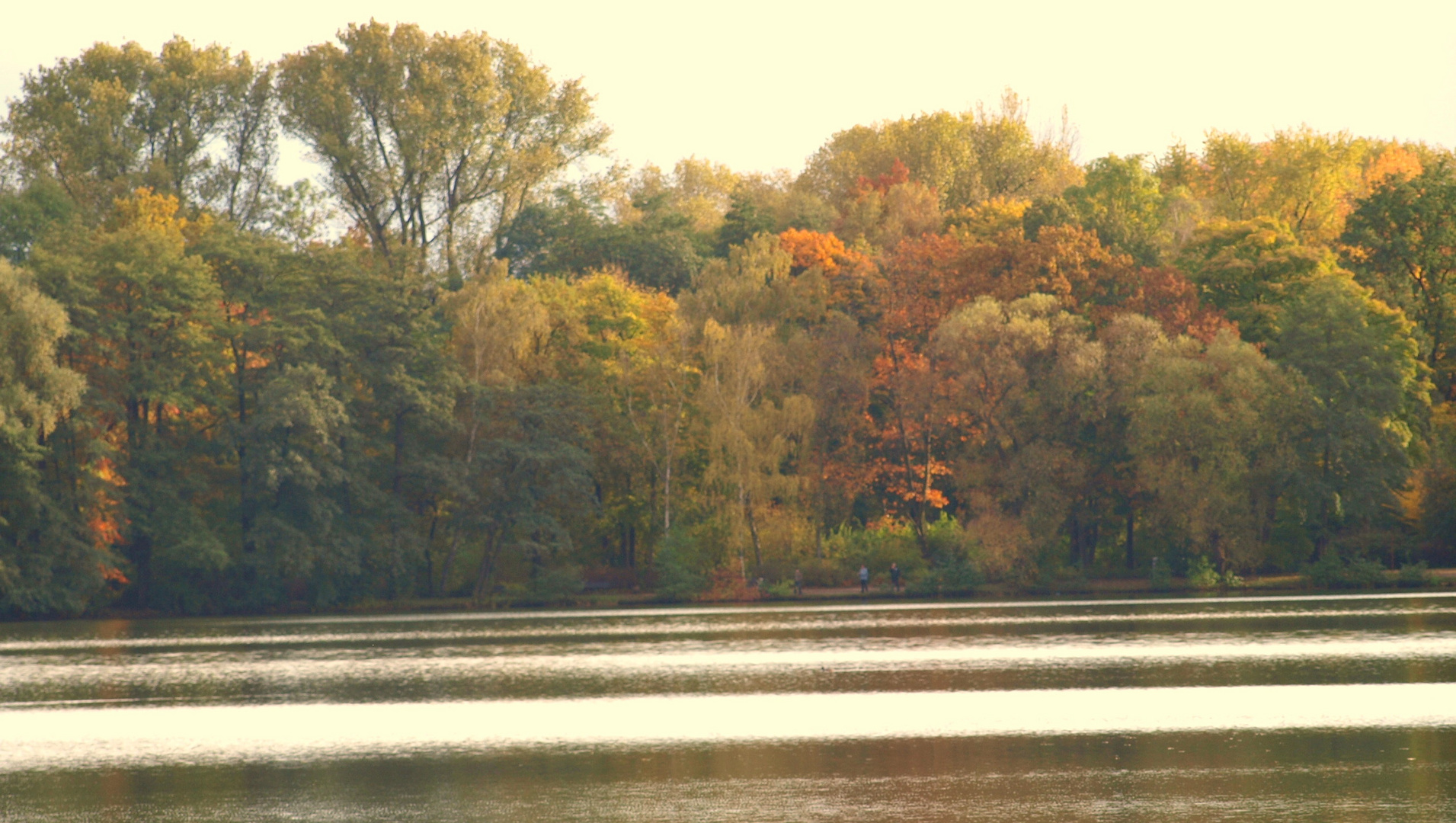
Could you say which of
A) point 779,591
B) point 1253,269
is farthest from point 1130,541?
point 779,591

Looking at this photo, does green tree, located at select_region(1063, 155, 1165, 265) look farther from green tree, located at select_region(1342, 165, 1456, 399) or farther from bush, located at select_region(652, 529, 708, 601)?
bush, located at select_region(652, 529, 708, 601)

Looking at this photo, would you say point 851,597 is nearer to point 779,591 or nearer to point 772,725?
point 779,591

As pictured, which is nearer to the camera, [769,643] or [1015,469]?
[769,643]

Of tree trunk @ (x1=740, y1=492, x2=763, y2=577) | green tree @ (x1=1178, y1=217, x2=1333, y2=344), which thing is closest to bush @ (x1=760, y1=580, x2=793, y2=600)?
tree trunk @ (x1=740, y1=492, x2=763, y2=577)

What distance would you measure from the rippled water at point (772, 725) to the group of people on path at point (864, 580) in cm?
1447

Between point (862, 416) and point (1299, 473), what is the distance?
1690 cm

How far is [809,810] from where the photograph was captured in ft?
59.0

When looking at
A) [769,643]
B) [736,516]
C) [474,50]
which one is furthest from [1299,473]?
[474,50]

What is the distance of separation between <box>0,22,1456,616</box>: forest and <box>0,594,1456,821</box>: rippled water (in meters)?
14.9

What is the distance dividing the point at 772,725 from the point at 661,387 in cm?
4107

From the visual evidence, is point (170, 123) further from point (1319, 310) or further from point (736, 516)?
point (1319, 310)

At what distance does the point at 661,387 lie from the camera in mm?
65875

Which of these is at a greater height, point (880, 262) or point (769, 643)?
point (880, 262)

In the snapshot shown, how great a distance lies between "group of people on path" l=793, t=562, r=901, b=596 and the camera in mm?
59625
